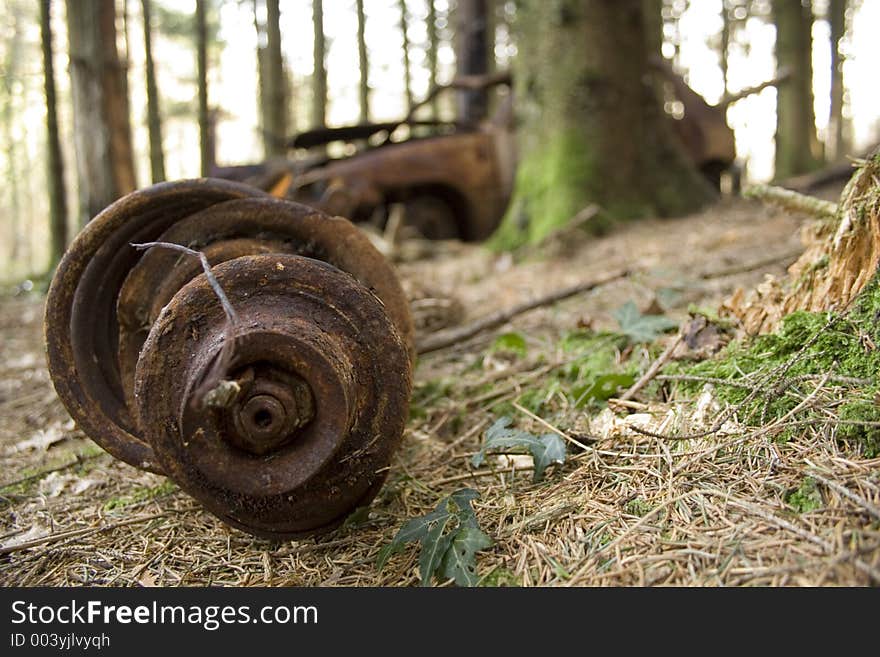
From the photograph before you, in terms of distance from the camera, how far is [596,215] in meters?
5.17

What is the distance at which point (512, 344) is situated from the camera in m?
2.99

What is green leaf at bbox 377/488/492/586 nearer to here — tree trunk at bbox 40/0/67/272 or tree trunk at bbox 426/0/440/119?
tree trunk at bbox 40/0/67/272

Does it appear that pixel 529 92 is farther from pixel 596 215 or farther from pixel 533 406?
pixel 533 406

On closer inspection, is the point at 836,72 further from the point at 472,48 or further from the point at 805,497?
the point at 805,497

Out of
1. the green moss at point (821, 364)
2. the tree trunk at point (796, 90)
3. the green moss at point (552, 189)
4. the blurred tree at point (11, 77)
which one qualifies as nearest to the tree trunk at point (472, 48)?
the tree trunk at point (796, 90)

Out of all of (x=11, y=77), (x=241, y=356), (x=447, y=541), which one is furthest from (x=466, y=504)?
(x=11, y=77)

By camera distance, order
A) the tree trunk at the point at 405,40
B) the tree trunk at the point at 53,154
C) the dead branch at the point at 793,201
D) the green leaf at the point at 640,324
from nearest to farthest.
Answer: the dead branch at the point at 793,201 < the green leaf at the point at 640,324 < the tree trunk at the point at 53,154 < the tree trunk at the point at 405,40

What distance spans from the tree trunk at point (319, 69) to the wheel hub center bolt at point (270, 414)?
37.8 feet

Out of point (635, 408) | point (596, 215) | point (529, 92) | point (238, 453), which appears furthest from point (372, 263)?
point (529, 92)

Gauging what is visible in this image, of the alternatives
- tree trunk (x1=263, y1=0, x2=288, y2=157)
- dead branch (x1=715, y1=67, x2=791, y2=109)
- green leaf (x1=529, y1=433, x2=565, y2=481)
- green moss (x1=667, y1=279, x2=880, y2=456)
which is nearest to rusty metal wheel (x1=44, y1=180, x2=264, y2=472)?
green leaf (x1=529, y1=433, x2=565, y2=481)

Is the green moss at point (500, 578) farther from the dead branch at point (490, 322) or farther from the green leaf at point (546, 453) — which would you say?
the dead branch at point (490, 322)

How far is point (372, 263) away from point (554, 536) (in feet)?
3.30

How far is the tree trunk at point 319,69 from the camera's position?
12.3 m

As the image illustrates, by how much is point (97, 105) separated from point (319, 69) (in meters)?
7.17
